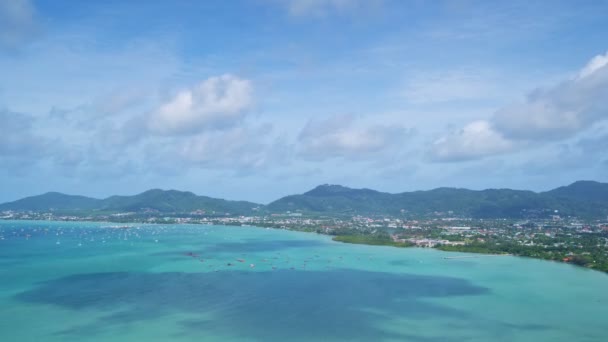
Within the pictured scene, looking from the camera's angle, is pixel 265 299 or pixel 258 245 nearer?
pixel 265 299

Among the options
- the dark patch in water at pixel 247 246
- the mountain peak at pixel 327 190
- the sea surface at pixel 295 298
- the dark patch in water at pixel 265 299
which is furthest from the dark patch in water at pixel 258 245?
the mountain peak at pixel 327 190

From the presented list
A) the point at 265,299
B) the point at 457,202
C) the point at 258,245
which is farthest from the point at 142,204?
the point at 265,299

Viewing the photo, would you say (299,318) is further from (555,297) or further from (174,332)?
(555,297)

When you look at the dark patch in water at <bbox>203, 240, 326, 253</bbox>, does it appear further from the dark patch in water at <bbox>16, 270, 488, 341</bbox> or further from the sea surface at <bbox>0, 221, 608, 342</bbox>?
the dark patch in water at <bbox>16, 270, 488, 341</bbox>

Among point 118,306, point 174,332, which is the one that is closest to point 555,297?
point 174,332

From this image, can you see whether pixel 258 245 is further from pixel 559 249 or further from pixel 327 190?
pixel 327 190
